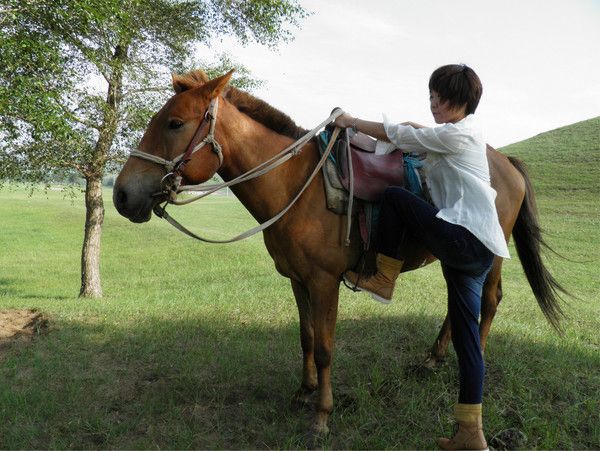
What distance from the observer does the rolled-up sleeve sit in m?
2.88

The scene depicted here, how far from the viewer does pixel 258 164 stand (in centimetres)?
351

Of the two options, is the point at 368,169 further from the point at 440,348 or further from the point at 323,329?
the point at 440,348

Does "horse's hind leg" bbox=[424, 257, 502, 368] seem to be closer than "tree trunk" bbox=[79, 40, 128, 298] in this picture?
Yes

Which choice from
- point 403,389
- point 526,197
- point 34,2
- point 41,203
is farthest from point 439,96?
point 41,203

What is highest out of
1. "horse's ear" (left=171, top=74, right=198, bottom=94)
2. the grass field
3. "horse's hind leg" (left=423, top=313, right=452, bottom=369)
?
"horse's ear" (left=171, top=74, right=198, bottom=94)

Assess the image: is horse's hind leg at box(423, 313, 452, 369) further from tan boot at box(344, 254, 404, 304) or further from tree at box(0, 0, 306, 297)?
tree at box(0, 0, 306, 297)

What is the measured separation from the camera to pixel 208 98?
10.6 ft

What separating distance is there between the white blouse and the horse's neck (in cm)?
94

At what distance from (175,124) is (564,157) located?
143 ft

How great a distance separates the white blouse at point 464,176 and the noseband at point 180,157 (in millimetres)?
1284

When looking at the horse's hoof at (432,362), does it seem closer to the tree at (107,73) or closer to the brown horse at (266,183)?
the brown horse at (266,183)

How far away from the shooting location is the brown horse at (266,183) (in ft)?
10.4

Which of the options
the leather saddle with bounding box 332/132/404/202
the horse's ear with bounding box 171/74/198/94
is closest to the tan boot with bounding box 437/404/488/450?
the leather saddle with bounding box 332/132/404/202

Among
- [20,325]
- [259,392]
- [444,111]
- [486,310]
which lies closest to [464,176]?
[444,111]
